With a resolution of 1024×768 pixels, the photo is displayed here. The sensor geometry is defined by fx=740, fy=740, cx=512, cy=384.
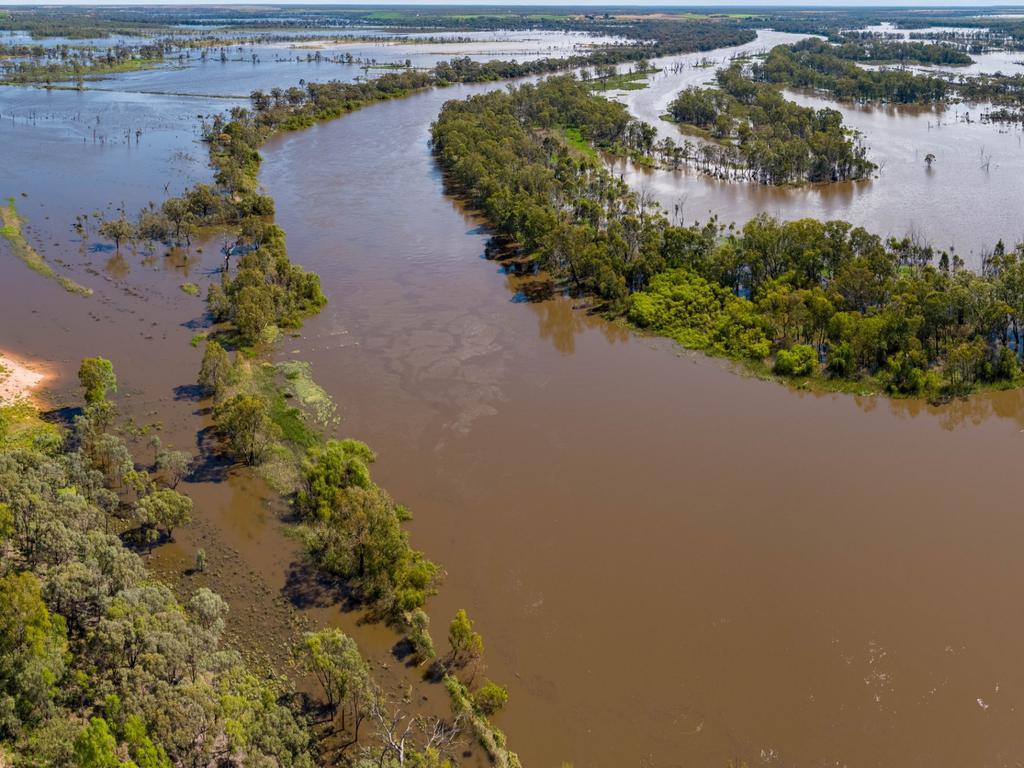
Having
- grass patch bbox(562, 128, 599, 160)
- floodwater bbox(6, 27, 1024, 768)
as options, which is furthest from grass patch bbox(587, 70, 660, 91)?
floodwater bbox(6, 27, 1024, 768)

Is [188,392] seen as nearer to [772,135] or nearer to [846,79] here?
[772,135]

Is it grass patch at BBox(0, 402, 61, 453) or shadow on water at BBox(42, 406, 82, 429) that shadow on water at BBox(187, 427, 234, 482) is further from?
shadow on water at BBox(42, 406, 82, 429)

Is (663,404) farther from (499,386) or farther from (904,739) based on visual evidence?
(904,739)

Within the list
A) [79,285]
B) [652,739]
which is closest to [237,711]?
[652,739]

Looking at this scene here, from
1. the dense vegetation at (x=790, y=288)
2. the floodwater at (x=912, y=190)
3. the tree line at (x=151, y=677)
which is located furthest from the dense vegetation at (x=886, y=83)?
the tree line at (x=151, y=677)

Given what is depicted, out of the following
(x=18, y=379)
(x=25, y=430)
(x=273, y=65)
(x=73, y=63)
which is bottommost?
(x=25, y=430)

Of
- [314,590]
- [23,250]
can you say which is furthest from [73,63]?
[314,590]

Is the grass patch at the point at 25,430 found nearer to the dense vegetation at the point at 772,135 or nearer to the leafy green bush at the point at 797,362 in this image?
the leafy green bush at the point at 797,362
